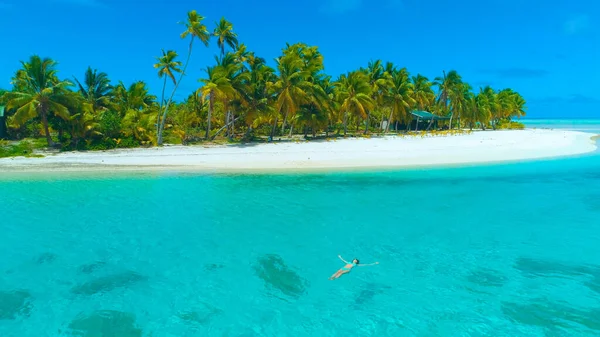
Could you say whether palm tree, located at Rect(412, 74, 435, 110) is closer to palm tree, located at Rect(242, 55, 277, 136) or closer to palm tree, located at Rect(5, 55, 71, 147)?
palm tree, located at Rect(242, 55, 277, 136)

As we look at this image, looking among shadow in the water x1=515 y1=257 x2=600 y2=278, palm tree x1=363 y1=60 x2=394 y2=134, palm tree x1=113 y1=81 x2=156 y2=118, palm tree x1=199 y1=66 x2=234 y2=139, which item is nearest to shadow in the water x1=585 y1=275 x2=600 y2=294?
shadow in the water x1=515 y1=257 x2=600 y2=278

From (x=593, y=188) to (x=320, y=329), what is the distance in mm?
16980

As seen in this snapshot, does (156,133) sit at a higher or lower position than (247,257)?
higher

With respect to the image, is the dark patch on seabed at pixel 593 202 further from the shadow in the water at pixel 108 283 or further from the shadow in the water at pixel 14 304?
the shadow in the water at pixel 14 304

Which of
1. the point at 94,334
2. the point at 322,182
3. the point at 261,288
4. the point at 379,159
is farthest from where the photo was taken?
the point at 379,159

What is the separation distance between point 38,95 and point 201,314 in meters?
26.6

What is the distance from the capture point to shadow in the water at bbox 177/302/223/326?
636 centimetres

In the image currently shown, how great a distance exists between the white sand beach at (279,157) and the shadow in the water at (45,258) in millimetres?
13571

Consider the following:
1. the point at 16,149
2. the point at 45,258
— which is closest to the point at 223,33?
the point at 16,149

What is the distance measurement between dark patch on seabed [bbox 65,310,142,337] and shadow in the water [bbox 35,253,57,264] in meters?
3.30

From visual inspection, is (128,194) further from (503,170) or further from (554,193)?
(503,170)

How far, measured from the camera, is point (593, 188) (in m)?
17.3

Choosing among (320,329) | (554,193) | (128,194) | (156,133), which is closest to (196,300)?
(320,329)

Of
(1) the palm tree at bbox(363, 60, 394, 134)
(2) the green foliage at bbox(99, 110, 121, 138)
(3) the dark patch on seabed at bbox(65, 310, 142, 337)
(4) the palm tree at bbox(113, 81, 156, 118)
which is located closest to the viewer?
(3) the dark patch on seabed at bbox(65, 310, 142, 337)
